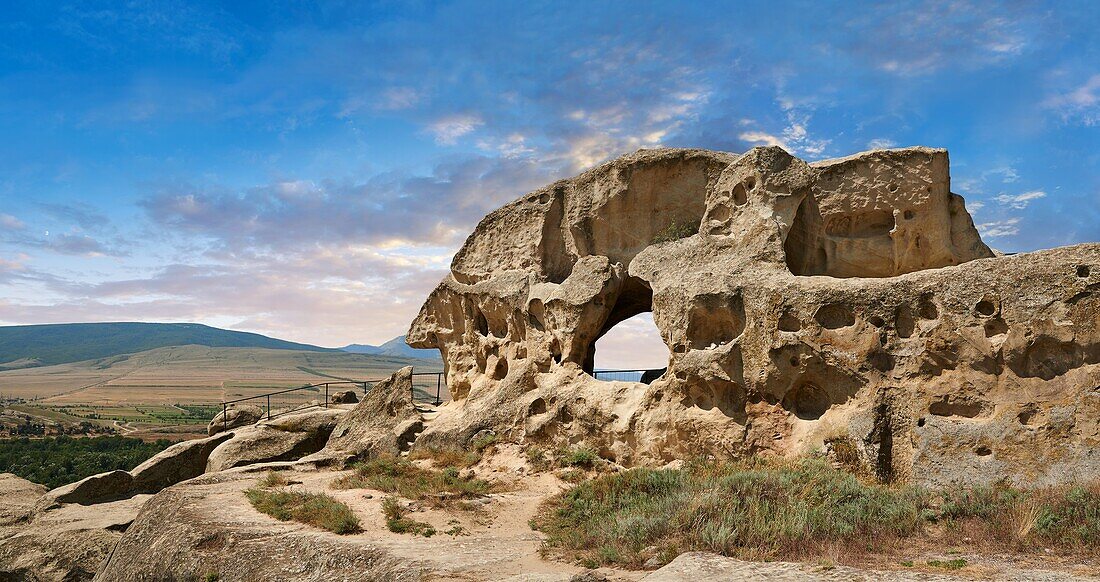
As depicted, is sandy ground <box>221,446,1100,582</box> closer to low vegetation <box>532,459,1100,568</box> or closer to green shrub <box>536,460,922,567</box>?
low vegetation <box>532,459,1100,568</box>

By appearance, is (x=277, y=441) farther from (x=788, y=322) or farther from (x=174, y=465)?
(x=788, y=322)

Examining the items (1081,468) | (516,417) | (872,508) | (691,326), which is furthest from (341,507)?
(1081,468)

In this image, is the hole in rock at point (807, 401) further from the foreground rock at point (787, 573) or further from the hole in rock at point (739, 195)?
the foreground rock at point (787, 573)

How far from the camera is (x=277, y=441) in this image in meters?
20.4

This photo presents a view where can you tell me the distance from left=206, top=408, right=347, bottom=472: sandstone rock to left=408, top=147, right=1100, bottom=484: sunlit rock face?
448 centimetres

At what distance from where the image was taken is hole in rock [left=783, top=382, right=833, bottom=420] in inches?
465

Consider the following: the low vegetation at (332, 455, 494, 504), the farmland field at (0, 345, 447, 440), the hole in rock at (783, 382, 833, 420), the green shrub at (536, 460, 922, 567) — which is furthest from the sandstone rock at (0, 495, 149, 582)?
the farmland field at (0, 345, 447, 440)

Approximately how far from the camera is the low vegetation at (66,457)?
112ft

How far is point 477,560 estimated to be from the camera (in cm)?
869

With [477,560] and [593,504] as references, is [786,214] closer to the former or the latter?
[593,504]

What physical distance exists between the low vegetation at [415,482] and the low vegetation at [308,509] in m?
1.01

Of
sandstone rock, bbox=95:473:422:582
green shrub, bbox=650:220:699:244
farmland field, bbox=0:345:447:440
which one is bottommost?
farmland field, bbox=0:345:447:440

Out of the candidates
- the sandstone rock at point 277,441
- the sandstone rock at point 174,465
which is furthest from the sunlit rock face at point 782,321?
the sandstone rock at point 174,465

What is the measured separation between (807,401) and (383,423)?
10249 millimetres
